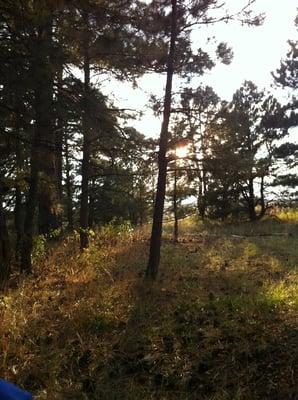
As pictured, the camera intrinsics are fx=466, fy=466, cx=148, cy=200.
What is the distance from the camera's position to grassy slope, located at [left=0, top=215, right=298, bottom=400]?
5223 mm

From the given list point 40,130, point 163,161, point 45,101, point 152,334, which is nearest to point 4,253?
point 40,130

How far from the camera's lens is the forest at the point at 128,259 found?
554 centimetres

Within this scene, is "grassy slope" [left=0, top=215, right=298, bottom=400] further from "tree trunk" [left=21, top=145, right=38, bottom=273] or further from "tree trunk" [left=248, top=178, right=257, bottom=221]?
"tree trunk" [left=248, top=178, right=257, bottom=221]

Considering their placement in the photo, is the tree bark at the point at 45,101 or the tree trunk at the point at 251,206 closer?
the tree bark at the point at 45,101

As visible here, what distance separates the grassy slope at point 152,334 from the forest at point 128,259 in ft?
0.08

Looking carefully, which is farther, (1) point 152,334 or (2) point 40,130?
(2) point 40,130

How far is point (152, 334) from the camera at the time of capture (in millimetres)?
6492

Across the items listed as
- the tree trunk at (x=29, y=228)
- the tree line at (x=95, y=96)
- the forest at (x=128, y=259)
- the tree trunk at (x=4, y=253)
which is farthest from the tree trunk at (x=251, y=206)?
the tree trunk at (x=4, y=253)

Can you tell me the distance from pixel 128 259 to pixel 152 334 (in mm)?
5487

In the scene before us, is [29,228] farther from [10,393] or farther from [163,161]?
[10,393]

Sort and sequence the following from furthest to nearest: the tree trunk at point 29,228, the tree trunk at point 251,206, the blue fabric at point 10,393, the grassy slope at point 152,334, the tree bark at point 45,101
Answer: the tree trunk at point 251,206 < the tree trunk at point 29,228 < the tree bark at point 45,101 < the grassy slope at point 152,334 < the blue fabric at point 10,393

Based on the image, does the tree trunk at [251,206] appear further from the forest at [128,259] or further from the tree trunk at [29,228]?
the tree trunk at [29,228]

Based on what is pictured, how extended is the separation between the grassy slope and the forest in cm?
2

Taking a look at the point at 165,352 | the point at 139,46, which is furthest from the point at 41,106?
the point at 165,352
